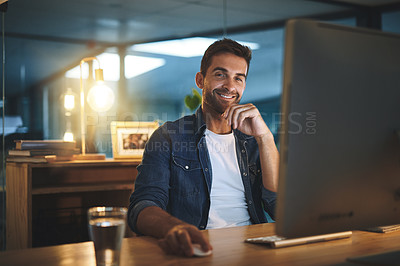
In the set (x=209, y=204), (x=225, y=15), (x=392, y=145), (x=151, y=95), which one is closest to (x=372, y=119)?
(x=392, y=145)

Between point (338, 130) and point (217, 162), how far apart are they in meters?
0.98

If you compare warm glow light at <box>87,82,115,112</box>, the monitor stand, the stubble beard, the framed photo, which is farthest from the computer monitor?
warm glow light at <box>87,82,115,112</box>

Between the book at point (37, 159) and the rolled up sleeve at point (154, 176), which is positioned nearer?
the rolled up sleeve at point (154, 176)

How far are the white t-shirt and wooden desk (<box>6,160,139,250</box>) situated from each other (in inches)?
48.7

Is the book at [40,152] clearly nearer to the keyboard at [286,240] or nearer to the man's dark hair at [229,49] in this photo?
the man's dark hair at [229,49]

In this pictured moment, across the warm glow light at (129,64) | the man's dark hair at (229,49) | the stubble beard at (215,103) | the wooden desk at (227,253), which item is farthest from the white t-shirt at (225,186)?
the warm glow light at (129,64)

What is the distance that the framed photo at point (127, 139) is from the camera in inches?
118

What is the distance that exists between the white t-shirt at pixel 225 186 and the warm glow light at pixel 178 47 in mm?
2343

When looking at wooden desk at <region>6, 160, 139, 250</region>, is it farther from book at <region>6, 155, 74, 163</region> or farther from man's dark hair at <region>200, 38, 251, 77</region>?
man's dark hair at <region>200, 38, 251, 77</region>

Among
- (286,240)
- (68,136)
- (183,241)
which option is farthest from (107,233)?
(68,136)

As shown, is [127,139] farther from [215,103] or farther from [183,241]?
[183,241]

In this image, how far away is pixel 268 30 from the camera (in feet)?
15.1

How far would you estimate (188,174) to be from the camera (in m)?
1.70

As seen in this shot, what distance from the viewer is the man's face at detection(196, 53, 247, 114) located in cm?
192
